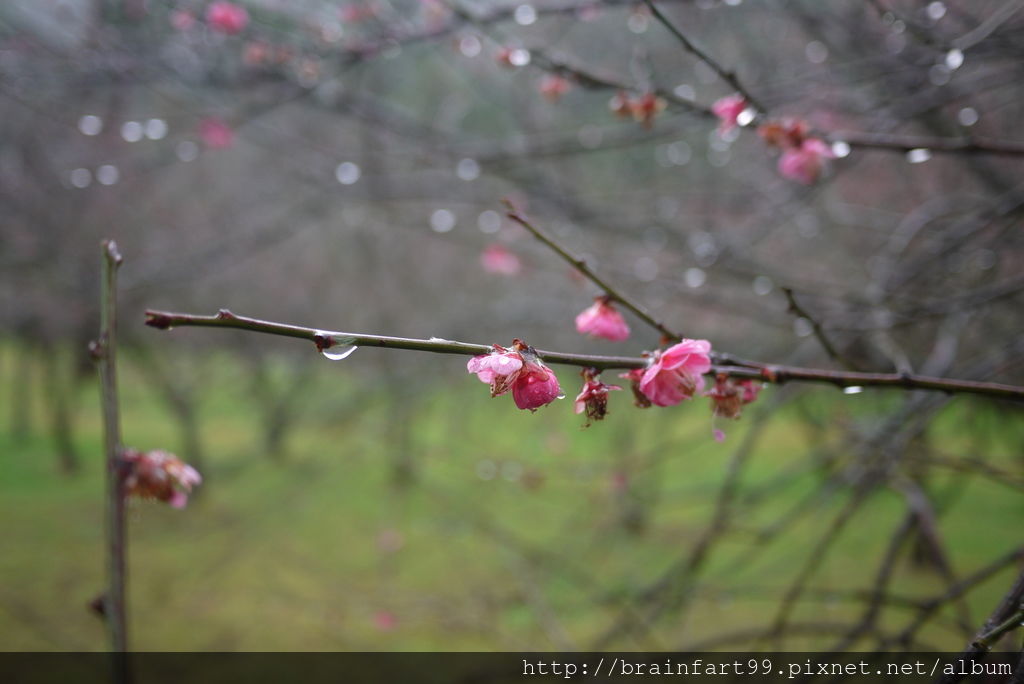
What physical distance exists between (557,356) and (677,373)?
0.38 ft

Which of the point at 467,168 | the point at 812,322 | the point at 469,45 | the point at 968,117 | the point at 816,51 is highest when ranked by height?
the point at 816,51

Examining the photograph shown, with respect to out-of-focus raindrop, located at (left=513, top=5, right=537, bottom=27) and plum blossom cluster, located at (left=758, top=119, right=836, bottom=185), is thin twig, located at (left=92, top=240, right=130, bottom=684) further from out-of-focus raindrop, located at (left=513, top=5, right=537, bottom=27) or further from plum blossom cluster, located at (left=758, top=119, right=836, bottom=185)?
out-of-focus raindrop, located at (left=513, top=5, right=537, bottom=27)

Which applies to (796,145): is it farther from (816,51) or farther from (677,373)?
(816,51)

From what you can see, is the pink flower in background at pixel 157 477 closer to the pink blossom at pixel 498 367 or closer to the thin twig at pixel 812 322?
the pink blossom at pixel 498 367

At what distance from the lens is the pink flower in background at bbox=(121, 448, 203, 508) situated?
26.1 inches

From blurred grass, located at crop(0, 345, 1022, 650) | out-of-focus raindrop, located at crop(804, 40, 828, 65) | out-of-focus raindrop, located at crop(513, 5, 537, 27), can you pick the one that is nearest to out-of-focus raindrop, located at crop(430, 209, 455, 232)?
blurred grass, located at crop(0, 345, 1022, 650)

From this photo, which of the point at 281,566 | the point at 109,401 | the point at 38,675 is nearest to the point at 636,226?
the point at 281,566

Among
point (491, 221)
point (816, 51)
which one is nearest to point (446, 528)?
point (491, 221)

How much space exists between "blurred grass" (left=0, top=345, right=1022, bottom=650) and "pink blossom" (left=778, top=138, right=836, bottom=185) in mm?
869

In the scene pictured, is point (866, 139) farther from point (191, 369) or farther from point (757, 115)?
point (191, 369)

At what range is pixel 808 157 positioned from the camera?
116cm

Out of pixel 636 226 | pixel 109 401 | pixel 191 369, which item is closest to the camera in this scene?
pixel 109 401

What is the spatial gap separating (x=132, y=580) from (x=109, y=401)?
3.71 meters

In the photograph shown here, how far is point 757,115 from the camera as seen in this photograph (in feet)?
3.66
